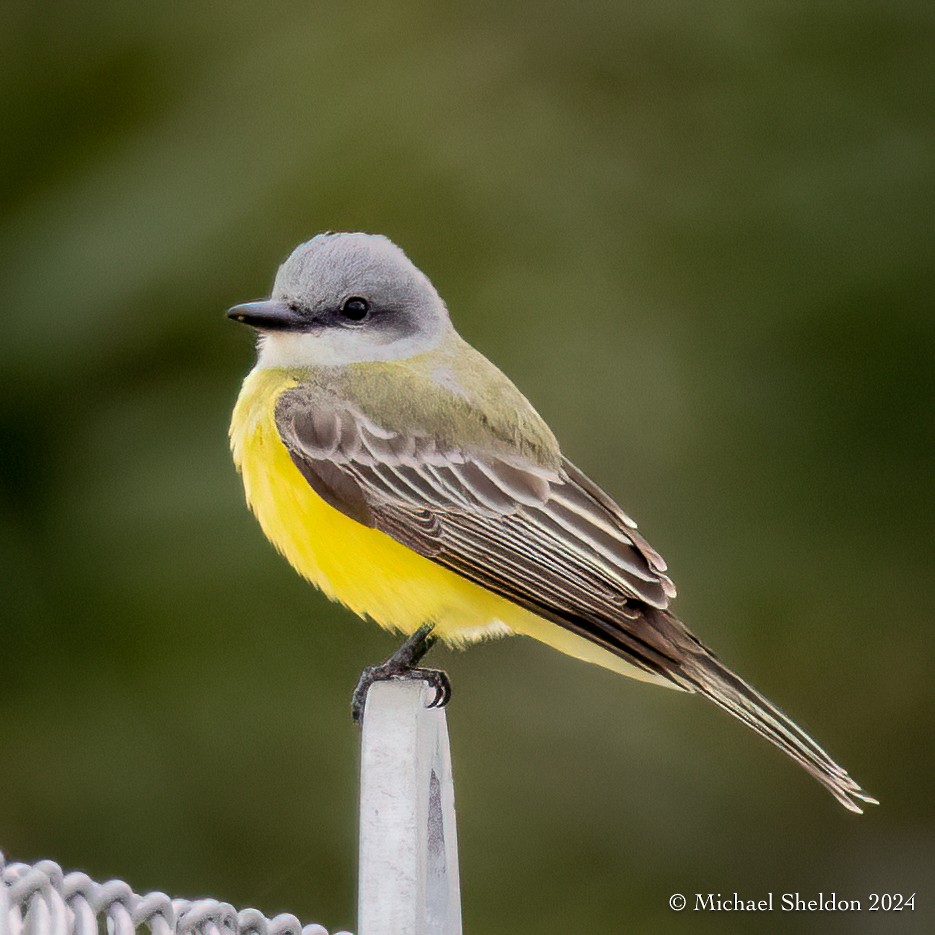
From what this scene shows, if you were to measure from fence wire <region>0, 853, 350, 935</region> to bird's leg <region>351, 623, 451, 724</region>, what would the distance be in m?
0.61

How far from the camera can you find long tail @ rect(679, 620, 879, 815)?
216cm

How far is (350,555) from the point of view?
2428 millimetres

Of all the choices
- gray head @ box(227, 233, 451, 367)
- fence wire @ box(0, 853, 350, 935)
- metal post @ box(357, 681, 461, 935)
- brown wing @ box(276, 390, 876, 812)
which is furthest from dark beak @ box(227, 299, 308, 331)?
fence wire @ box(0, 853, 350, 935)

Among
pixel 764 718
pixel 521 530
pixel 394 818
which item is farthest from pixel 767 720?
pixel 394 818

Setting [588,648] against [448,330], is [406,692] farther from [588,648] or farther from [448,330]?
[448,330]

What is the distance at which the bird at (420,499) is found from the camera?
2.33 metres

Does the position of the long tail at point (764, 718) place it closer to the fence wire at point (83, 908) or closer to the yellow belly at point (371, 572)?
→ the yellow belly at point (371, 572)

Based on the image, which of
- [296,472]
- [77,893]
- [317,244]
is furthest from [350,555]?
[77,893]

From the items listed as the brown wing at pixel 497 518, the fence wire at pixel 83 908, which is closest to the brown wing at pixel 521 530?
the brown wing at pixel 497 518

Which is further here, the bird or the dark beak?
the dark beak

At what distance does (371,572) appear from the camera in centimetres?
242

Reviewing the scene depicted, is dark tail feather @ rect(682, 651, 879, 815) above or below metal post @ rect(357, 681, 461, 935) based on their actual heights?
above

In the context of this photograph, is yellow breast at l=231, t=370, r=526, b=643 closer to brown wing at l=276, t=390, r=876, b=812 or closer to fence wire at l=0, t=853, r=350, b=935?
brown wing at l=276, t=390, r=876, b=812

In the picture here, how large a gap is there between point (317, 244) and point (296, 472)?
0.43m
